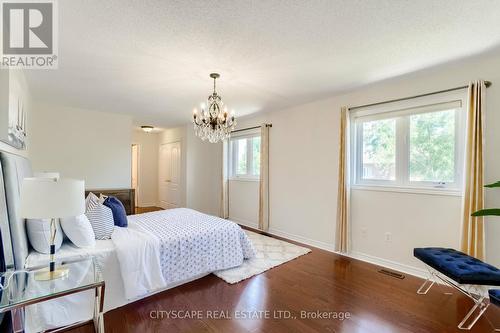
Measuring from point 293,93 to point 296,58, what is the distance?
1.14m

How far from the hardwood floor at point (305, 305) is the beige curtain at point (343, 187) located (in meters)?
0.57

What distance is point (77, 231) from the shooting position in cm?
210

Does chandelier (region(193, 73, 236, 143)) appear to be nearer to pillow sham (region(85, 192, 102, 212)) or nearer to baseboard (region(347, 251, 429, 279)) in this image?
pillow sham (region(85, 192, 102, 212))

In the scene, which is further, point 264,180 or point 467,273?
point 264,180

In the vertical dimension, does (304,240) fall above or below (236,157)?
Result: below

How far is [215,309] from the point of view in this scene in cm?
215

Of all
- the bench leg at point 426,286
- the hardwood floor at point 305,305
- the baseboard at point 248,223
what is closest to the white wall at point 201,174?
the baseboard at point 248,223

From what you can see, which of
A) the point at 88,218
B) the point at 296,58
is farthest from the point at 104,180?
the point at 296,58

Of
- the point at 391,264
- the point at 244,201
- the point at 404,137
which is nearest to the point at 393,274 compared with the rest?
the point at 391,264

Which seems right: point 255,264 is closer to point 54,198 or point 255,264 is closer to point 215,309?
point 215,309

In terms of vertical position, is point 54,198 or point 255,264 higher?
point 54,198

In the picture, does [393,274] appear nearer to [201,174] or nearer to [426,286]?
[426,286]

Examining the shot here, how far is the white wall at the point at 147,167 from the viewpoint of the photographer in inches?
285

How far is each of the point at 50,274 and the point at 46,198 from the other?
540mm
